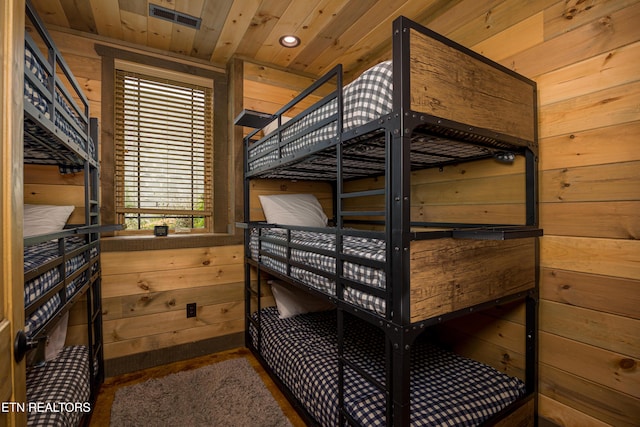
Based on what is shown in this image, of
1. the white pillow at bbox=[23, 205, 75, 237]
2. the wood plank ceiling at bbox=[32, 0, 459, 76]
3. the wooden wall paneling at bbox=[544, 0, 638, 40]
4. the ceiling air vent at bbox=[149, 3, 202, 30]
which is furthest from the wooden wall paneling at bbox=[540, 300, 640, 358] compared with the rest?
the white pillow at bbox=[23, 205, 75, 237]

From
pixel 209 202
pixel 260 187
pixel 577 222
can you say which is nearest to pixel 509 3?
pixel 577 222

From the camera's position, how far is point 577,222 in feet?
4.62

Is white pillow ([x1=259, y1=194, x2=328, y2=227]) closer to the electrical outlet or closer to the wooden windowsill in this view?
the wooden windowsill

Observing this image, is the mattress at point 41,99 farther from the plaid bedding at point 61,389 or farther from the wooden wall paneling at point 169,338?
the wooden wall paneling at point 169,338

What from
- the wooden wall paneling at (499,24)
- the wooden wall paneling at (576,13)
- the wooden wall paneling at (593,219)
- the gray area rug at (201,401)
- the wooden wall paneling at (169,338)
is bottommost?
the gray area rug at (201,401)

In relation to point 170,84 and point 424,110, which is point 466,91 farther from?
point 170,84

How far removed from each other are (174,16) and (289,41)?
2.58ft

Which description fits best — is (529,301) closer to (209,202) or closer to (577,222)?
(577,222)

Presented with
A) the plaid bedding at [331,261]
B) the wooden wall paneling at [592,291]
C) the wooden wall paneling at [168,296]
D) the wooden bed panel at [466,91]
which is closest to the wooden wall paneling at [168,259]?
the wooden wall paneling at [168,296]

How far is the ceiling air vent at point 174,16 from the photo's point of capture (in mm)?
1946

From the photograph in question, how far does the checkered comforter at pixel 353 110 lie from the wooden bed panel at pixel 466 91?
4.2 inches

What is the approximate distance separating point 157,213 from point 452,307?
227 cm

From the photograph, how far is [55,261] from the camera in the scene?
1.22 meters

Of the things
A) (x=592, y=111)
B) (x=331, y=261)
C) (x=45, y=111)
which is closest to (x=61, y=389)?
(x=45, y=111)
